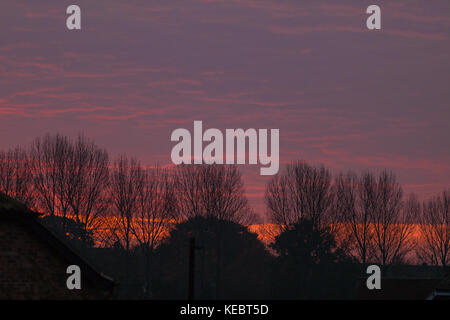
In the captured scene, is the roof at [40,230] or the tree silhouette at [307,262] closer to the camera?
the roof at [40,230]

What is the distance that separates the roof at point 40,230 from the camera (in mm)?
23359

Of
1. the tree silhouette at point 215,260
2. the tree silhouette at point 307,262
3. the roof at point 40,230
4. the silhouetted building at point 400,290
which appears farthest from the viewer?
the tree silhouette at point 215,260

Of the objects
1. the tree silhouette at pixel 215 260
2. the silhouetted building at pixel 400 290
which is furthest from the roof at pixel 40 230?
the tree silhouette at pixel 215 260

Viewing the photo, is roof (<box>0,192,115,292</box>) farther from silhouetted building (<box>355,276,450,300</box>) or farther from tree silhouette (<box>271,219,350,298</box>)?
tree silhouette (<box>271,219,350,298</box>)

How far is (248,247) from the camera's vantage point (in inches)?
3413

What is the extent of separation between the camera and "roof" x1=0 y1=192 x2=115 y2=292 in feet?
76.6

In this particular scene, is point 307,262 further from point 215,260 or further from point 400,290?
point 400,290

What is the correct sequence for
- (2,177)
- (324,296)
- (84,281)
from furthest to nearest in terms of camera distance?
(324,296) < (2,177) < (84,281)

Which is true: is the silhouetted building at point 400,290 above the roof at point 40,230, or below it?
below

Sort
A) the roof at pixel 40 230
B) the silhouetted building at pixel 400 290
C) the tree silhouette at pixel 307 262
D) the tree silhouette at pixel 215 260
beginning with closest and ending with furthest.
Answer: the roof at pixel 40 230 < the silhouetted building at pixel 400 290 < the tree silhouette at pixel 307 262 < the tree silhouette at pixel 215 260

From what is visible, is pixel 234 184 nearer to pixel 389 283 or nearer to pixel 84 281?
pixel 389 283

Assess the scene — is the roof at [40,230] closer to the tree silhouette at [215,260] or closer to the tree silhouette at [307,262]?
the tree silhouette at [307,262]
